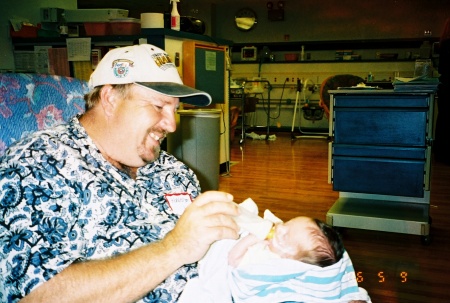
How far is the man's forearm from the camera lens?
81cm

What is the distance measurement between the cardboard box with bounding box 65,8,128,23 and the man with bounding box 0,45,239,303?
246 centimetres

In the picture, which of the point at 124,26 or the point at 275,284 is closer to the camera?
the point at 275,284

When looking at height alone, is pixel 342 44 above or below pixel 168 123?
above

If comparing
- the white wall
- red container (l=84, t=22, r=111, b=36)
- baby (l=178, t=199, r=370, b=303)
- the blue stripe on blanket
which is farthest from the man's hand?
the white wall

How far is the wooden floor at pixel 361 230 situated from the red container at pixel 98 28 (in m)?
1.76

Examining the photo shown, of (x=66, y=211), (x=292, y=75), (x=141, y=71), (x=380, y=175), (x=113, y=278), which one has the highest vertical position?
(x=292, y=75)

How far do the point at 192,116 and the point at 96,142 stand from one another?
2.38 meters

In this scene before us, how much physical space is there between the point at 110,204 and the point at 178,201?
0.97 ft

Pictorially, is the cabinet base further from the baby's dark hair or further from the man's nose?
the man's nose

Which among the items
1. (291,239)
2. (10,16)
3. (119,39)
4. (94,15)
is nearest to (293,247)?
(291,239)

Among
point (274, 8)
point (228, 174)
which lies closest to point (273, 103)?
point (274, 8)

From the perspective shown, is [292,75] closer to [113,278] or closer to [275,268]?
[275,268]

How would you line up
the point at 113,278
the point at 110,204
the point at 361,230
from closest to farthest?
the point at 113,278, the point at 110,204, the point at 361,230

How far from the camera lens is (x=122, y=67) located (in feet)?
3.76
